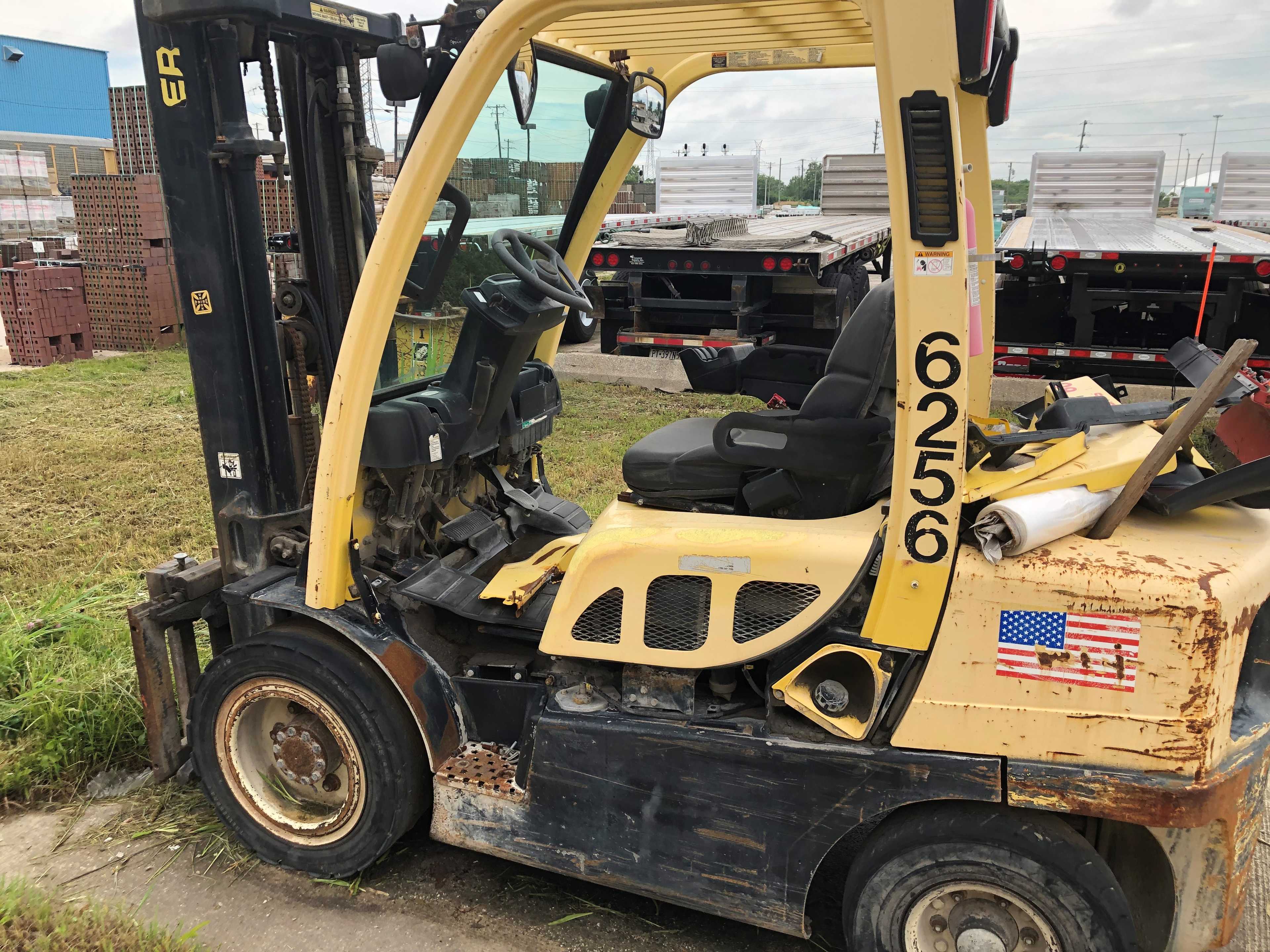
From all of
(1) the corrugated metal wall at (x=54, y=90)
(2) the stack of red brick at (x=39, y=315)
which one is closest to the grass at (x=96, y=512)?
(2) the stack of red brick at (x=39, y=315)

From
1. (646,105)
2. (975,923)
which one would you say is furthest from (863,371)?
(646,105)

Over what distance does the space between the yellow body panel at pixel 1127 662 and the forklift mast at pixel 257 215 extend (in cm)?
224

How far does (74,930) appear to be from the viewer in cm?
272

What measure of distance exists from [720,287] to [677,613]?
29.0 feet

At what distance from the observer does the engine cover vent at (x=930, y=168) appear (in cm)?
203

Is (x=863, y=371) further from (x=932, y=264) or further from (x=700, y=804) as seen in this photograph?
(x=700, y=804)

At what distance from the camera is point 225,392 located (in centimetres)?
322

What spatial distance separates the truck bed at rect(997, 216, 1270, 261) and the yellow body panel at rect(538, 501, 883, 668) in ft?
25.1

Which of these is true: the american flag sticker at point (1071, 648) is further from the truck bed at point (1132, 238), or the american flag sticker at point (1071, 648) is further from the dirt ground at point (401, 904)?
the truck bed at point (1132, 238)

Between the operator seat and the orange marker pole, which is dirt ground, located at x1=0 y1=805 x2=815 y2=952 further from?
the orange marker pole

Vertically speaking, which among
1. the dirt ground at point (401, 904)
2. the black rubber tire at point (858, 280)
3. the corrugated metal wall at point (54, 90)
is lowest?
the dirt ground at point (401, 904)

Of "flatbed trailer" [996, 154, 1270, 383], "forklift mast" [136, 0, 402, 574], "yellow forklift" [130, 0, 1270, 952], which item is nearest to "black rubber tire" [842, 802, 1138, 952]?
"yellow forklift" [130, 0, 1270, 952]

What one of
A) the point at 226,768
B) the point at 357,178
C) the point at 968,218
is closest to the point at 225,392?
the point at 357,178

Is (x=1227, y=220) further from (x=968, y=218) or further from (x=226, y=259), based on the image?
(x=226, y=259)
